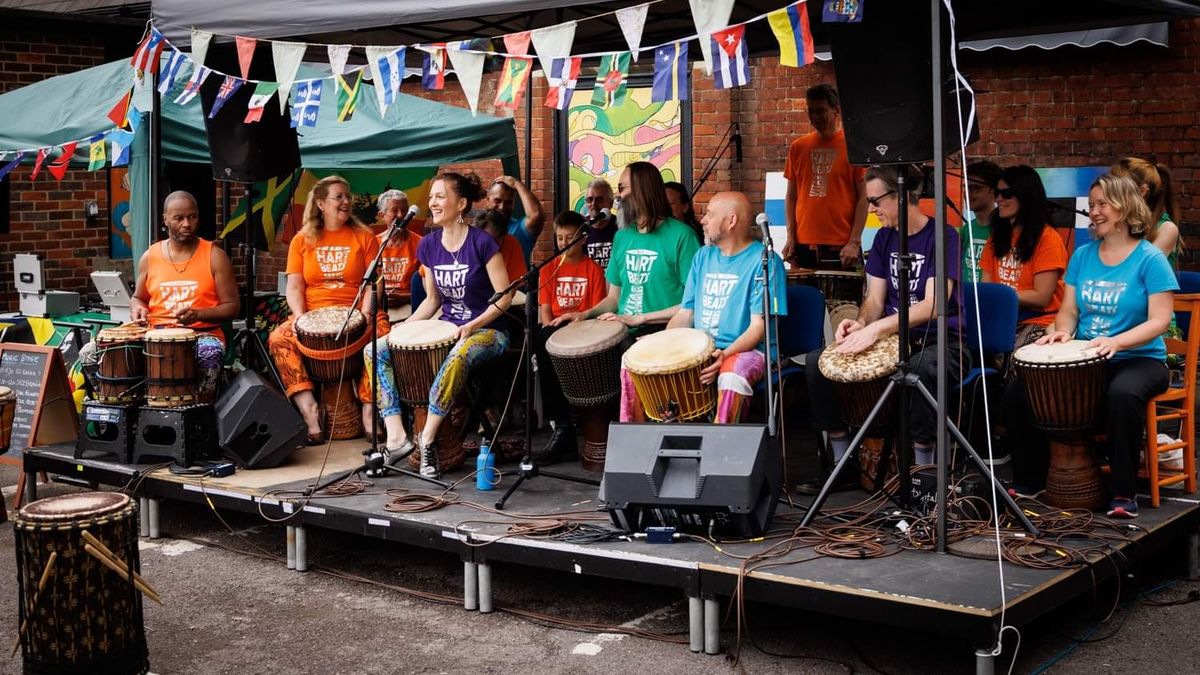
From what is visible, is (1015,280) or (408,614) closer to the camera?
(408,614)

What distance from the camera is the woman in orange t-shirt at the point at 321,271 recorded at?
7758 millimetres

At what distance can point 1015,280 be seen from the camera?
6.96m

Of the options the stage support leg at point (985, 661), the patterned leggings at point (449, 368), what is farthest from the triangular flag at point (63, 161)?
the stage support leg at point (985, 661)

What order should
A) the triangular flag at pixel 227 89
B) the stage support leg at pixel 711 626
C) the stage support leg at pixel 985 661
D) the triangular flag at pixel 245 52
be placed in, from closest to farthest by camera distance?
the stage support leg at pixel 985 661
the stage support leg at pixel 711 626
the triangular flag at pixel 245 52
the triangular flag at pixel 227 89

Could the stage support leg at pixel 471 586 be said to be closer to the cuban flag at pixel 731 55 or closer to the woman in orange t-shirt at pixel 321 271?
the cuban flag at pixel 731 55

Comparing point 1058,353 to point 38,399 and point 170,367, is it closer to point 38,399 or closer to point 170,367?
point 170,367

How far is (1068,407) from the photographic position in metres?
5.50

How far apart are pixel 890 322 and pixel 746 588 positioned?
1643 mm

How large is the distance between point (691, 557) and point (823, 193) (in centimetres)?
423

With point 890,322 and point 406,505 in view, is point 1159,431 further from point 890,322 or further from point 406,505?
point 406,505

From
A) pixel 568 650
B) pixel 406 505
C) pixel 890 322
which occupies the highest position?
pixel 890 322

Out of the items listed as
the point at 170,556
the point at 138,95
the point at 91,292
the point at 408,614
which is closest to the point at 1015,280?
the point at 408,614

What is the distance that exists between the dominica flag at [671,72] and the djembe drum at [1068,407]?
1838mm

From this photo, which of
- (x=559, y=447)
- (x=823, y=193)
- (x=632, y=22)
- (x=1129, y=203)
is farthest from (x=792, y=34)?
(x=823, y=193)
